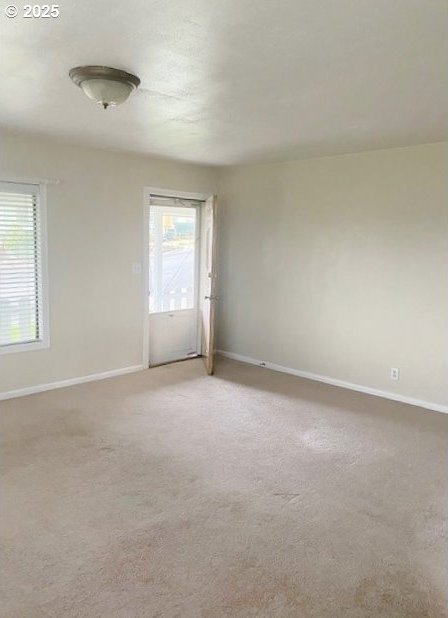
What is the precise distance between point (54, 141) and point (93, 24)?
267 cm

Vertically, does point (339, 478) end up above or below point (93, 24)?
below

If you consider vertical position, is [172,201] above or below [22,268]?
above

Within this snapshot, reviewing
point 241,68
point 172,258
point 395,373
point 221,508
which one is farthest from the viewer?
point 172,258

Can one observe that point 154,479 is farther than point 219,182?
No

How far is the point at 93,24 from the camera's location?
1.89 m

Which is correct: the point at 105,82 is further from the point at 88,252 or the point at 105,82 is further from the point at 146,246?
the point at 146,246

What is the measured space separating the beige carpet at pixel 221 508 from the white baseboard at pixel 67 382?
140mm

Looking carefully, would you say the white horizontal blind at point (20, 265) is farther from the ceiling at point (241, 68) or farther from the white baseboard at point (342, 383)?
the white baseboard at point (342, 383)

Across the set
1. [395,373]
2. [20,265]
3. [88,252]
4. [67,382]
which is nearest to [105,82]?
[20,265]

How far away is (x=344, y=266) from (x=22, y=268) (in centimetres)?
314

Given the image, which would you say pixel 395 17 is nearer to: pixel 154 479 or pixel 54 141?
pixel 154 479

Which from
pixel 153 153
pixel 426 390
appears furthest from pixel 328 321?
pixel 153 153

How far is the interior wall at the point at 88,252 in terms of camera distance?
4.36m

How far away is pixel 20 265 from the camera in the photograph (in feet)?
14.1
